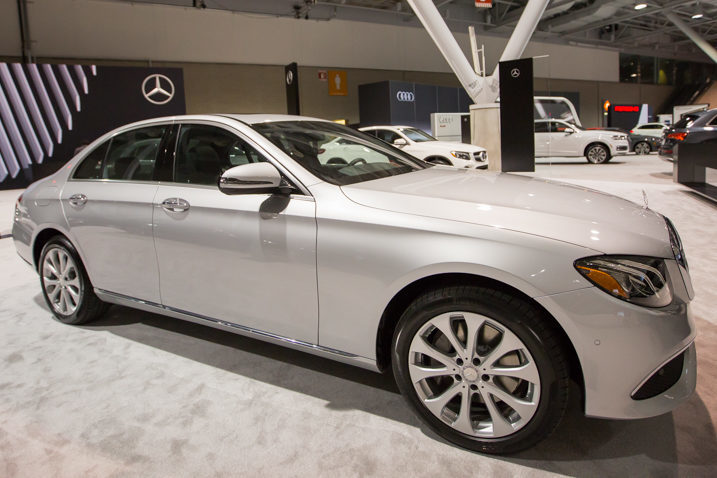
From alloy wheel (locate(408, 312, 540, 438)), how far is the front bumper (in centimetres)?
18

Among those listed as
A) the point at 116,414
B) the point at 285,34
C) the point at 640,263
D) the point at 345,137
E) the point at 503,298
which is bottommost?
the point at 116,414

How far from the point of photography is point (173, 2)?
1549 cm

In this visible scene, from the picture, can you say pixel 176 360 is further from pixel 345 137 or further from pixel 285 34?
pixel 285 34

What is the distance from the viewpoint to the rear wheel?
18.3m

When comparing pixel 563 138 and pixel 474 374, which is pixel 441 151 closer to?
pixel 563 138

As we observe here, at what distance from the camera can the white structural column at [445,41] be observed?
11.7 m

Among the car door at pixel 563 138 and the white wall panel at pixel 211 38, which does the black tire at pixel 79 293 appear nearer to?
the white wall panel at pixel 211 38

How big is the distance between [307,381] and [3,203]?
10314mm

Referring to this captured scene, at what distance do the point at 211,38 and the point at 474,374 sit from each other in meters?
16.7

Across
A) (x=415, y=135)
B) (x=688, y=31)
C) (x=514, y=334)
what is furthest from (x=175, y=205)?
(x=688, y=31)

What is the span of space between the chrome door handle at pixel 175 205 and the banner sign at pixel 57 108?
39.0ft

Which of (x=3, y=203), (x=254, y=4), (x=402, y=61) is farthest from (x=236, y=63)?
(x=3, y=203)

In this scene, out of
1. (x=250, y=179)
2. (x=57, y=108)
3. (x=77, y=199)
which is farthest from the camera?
(x=57, y=108)

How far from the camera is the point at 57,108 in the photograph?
12742mm
